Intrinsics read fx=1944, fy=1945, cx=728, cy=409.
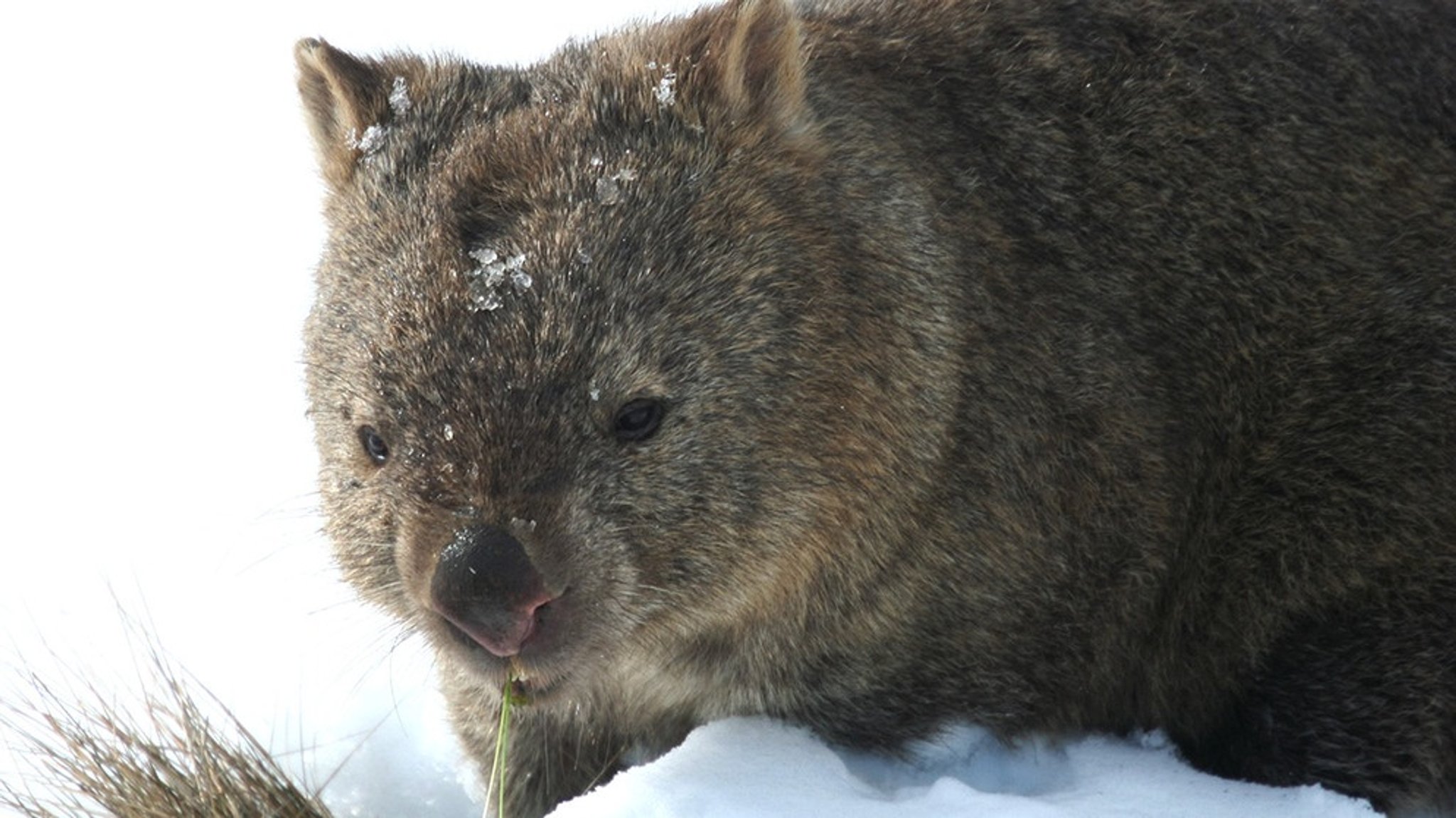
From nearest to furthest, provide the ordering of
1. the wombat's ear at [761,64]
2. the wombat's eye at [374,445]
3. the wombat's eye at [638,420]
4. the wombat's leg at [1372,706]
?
the wombat's eye at [638,420], the wombat's eye at [374,445], the wombat's ear at [761,64], the wombat's leg at [1372,706]

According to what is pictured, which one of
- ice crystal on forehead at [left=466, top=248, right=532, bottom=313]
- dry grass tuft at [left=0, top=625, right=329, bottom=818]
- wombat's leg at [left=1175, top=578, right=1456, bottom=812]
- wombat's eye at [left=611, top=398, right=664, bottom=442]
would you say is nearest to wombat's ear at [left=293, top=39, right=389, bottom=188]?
ice crystal on forehead at [left=466, top=248, right=532, bottom=313]

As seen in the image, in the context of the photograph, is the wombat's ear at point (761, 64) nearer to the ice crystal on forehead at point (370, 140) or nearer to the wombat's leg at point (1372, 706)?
the ice crystal on forehead at point (370, 140)

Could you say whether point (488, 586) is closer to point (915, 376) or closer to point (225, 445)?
point (915, 376)

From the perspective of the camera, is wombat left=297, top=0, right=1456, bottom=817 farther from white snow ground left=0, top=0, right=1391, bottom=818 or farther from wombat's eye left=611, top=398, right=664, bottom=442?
white snow ground left=0, top=0, right=1391, bottom=818

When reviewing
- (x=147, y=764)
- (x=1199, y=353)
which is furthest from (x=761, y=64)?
(x=147, y=764)

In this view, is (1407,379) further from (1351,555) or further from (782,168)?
(782,168)

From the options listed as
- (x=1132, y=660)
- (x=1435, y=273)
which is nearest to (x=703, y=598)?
(x=1132, y=660)

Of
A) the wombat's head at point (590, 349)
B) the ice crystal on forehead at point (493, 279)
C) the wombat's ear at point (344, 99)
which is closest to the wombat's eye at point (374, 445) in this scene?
the wombat's head at point (590, 349)
